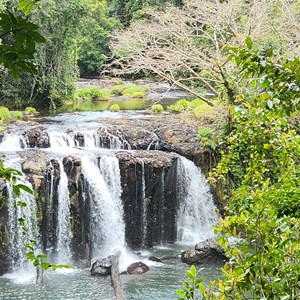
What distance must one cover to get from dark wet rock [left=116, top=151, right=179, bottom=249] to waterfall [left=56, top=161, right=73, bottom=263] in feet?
4.83

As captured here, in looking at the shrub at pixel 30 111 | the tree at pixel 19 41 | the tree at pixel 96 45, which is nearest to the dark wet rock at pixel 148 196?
the shrub at pixel 30 111

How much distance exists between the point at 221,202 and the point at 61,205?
433cm

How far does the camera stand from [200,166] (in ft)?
40.0

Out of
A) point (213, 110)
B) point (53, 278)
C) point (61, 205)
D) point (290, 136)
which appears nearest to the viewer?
point (290, 136)

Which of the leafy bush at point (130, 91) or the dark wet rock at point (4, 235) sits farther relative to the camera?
the leafy bush at point (130, 91)

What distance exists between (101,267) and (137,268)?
30.3 inches

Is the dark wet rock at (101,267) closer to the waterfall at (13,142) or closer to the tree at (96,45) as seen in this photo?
the waterfall at (13,142)

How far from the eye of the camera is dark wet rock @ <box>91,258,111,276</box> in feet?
29.9

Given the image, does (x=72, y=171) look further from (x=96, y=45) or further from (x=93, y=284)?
(x=96, y=45)

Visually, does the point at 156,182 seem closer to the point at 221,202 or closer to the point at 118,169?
the point at 118,169

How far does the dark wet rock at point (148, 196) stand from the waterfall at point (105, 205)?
19 centimetres

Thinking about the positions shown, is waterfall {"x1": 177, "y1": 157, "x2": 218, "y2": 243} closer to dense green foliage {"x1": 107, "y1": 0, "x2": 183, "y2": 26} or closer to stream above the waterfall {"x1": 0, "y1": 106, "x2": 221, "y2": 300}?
stream above the waterfall {"x1": 0, "y1": 106, "x2": 221, "y2": 300}

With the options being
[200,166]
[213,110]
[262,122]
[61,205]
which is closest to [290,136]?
[262,122]

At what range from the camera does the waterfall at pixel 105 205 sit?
426 inches
